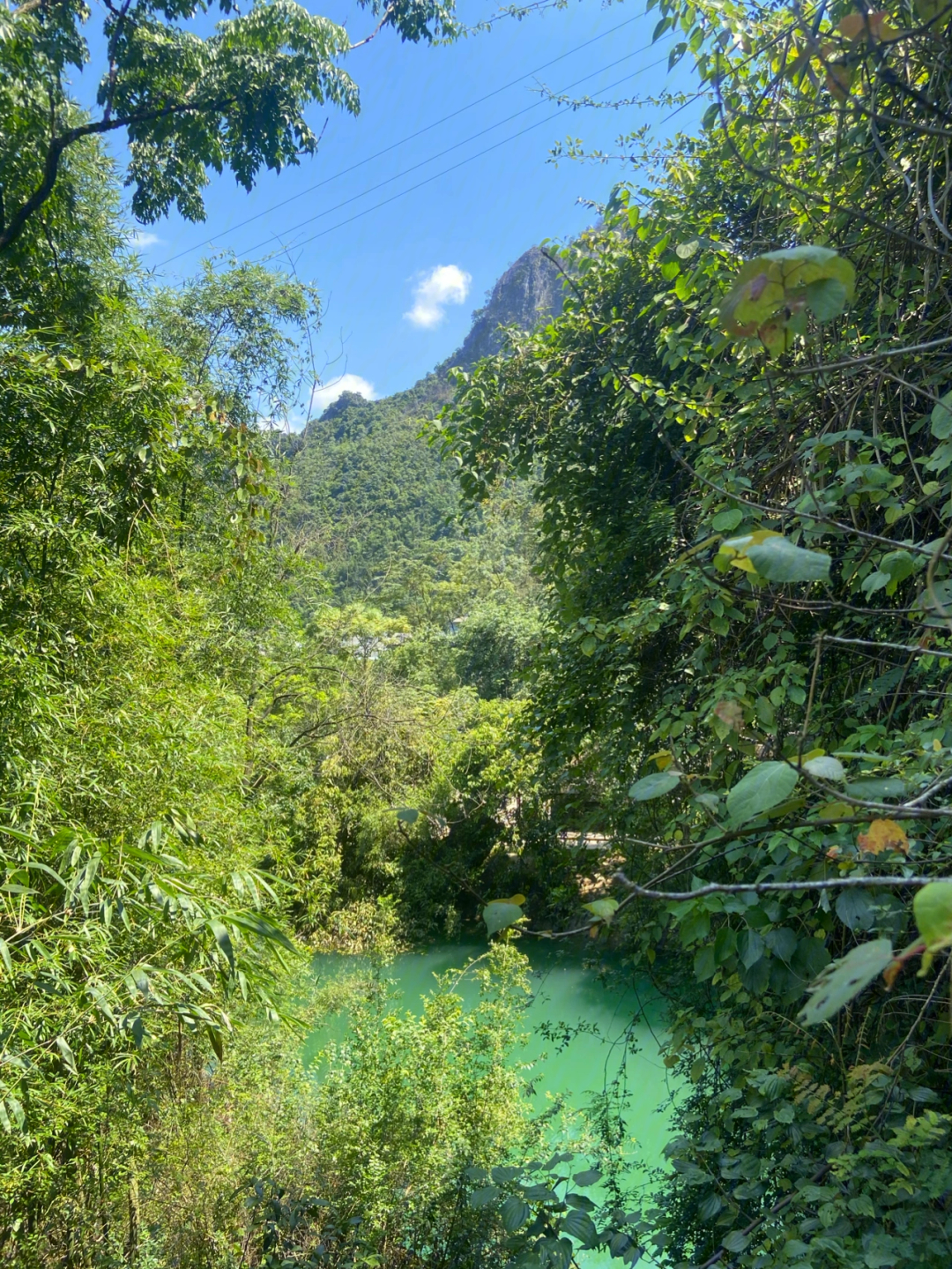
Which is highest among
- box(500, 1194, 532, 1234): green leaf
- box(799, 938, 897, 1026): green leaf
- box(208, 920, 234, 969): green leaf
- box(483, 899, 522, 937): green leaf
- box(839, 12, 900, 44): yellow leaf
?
box(839, 12, 900, 44): yellow leaf

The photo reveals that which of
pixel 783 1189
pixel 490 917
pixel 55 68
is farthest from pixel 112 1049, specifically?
pixel 55 68

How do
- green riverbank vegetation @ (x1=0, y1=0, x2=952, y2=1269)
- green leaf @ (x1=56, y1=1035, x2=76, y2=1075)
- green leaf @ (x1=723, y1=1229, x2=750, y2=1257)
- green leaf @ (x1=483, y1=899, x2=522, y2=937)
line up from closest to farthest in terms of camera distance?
1. green leaf @ (x1=483, y1=899, x2=522, y2=937)
2. green riverbank vegetation @ (x1=0, y1=0, x2=952, y2=1269)
3. green leaf @ (x1=723, y1=1229, x2=750, y2=1257)
4. green leaf @ (x1=56, y1=1035, x2=76, y2=1075)

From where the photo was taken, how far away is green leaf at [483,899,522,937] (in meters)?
0.59

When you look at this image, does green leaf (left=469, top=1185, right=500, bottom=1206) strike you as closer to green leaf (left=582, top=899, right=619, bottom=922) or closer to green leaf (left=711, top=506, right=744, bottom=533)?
green leaf (left=582, top=899, right=619, bottom=922)

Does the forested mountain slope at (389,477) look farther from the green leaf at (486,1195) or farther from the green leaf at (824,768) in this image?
the green leaf at (824,768)

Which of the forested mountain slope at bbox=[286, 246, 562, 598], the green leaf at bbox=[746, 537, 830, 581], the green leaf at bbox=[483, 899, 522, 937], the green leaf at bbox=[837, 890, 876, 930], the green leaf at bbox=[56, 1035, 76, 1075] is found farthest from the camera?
the forested mountain slope at bbox=[286, 246, 562, 598]

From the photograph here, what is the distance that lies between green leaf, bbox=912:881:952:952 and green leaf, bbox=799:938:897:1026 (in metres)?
0.03

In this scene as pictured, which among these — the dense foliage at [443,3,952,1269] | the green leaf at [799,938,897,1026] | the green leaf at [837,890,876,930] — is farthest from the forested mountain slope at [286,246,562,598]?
the green leaf at [799,938,897,1026]

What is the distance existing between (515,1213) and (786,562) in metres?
1.04

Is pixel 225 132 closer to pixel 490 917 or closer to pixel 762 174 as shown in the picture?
pixel 762 174

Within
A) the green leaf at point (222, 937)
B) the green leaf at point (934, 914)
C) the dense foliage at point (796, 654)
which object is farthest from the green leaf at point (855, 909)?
the green leaf at point (222, 937)

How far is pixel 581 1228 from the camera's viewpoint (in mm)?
1143

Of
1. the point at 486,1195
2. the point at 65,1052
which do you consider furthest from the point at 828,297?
the point at 65,1052

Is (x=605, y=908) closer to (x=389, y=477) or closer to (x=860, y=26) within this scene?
(x=860, y=26)
